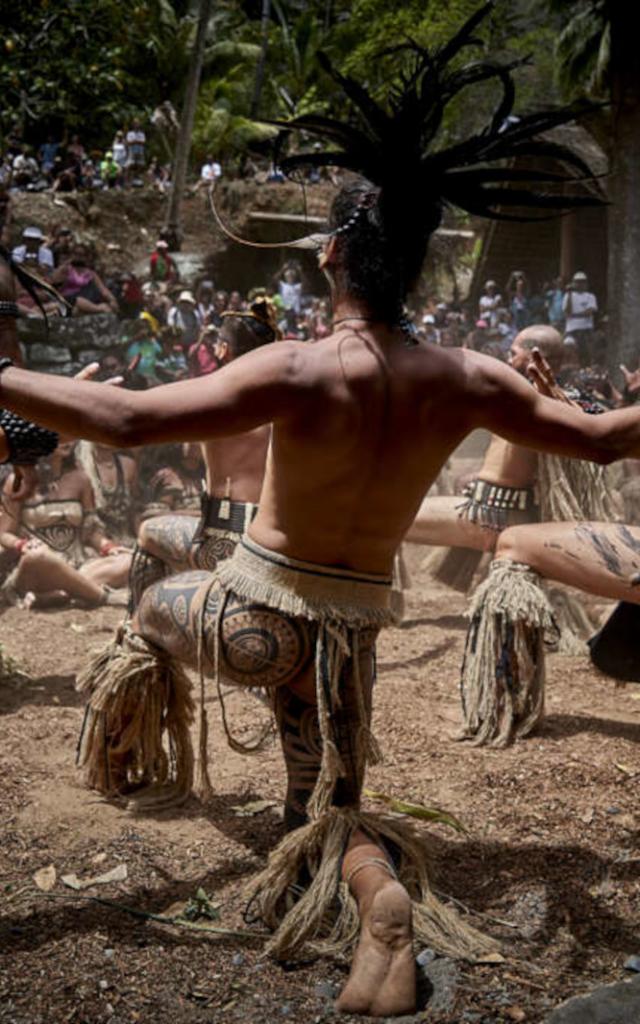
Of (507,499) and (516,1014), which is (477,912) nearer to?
(516,1014)

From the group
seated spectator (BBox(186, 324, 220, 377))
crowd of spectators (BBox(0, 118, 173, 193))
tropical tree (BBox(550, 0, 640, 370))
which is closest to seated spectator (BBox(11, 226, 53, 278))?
seated spectator (BBox(186, 324, 220, 377))

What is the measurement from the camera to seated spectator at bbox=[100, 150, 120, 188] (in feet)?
60.5

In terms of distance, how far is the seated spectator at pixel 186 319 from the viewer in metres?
13.6

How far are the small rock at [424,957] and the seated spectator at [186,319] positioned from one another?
11.7m

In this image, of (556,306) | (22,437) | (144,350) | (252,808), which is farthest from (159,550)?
(556,306)

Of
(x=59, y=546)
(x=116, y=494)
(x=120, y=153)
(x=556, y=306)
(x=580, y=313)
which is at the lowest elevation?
(x=59, y=546)

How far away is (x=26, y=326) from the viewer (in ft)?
43.2

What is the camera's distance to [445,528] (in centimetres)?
559

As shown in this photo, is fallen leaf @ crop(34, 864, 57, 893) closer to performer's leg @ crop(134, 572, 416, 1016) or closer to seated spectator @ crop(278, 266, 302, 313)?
performer's leg @ crop(134, 572, 416, 1016)

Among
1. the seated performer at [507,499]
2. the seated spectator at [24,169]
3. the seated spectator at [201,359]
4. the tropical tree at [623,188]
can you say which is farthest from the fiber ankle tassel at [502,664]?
the seated spectator at [24,169]

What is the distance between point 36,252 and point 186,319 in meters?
2.12

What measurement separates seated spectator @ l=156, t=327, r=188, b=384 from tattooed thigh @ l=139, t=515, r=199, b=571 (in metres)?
7.61

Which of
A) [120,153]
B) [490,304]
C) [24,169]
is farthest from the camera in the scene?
[120,153]

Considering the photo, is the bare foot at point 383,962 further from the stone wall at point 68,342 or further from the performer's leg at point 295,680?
the stone wall at point 68,342
